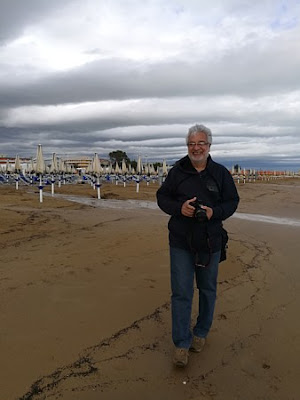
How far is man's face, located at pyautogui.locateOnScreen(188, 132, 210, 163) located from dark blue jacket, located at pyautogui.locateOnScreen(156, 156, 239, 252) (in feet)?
0.31

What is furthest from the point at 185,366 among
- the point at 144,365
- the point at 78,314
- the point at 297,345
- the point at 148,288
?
the point at 148,288

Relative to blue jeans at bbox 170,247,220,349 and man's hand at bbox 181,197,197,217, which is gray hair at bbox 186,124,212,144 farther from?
blue jeans at bbox 170,247,220,349

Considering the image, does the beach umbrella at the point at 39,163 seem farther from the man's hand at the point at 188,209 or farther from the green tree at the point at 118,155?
the green tree at the point at 118,155

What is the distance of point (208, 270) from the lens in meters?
2.93

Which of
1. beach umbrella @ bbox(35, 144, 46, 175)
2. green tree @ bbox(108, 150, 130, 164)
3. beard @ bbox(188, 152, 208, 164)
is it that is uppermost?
green tree @ bbox(108, 150, 130, 164)

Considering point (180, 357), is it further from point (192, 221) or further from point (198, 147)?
point (198, 147)

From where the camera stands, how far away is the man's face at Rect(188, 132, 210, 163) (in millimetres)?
2840

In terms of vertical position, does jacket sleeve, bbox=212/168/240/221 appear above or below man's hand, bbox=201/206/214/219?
above

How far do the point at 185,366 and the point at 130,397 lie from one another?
60cm

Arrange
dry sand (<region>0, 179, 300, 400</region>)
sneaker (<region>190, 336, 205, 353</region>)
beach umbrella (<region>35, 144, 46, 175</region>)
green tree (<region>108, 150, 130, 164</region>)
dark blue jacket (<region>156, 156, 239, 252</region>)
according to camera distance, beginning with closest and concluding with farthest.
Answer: dry sand (<region>0, 179, 300, 400</region>) < dark blue jacket (<region>156, 156, 239, 252</region>) < sneaker (<region>190, 336, 205, 353</region>) < beach umbrella (<region>35, 144, 46, 175</region>) < green tree (<region>108, 150, 130, 164</region>)

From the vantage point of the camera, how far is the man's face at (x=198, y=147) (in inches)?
112

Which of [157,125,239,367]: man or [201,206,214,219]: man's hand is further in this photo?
[157,125,239,367]: man

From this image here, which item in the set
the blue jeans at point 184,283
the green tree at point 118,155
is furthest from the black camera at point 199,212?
the green tree at point 118,155

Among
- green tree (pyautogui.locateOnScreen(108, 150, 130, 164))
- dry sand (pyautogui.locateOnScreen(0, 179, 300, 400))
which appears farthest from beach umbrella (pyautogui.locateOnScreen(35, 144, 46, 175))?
green tree (pyautogui.locateOnScreen(108, 150, 130, 164))
